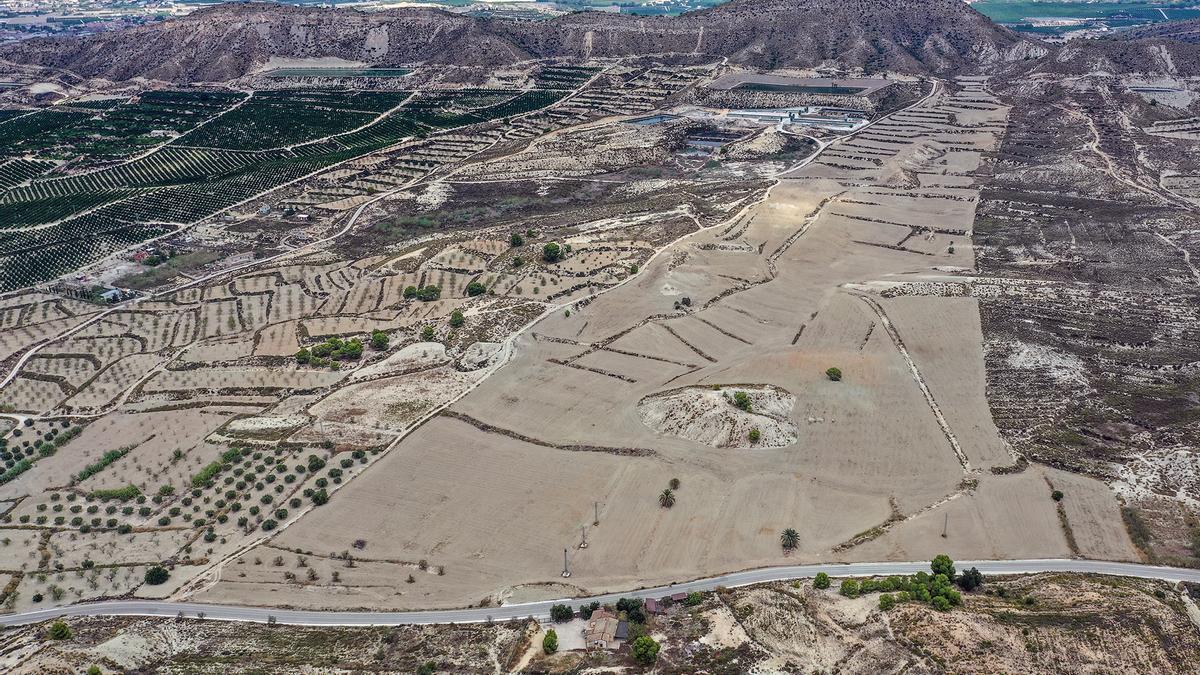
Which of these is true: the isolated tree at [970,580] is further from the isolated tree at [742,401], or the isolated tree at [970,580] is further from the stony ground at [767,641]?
the isolated tree at [742,401]

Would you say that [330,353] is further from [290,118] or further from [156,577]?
[290,118]

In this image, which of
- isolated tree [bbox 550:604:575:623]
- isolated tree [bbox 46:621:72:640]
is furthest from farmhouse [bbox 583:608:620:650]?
isolated tree [bbox 46:621:72:640]

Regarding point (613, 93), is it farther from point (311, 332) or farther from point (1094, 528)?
point (1094, 528)

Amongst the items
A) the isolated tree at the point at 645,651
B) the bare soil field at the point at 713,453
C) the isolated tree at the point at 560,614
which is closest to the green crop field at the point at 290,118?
the bare soil field at the point at 713,453

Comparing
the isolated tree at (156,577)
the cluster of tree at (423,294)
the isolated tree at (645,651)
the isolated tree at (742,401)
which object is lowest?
the isolated tree at (156,577)

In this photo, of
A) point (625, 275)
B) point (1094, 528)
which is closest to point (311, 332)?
point (625, 275)

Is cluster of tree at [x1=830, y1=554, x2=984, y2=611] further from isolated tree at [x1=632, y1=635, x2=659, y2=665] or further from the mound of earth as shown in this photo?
the mound of earth
